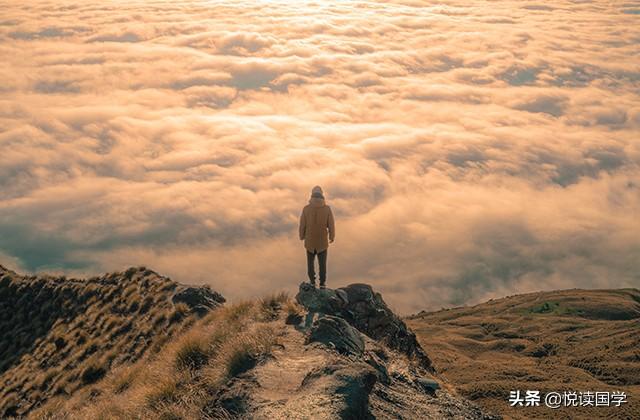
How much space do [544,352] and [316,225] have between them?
71.7 feet

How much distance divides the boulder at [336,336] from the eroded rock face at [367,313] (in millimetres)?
2387

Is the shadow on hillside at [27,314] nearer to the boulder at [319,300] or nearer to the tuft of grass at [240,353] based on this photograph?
the boulder at [319,300]

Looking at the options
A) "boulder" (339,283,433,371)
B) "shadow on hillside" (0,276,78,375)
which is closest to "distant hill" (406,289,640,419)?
"boulder" (339,283,433,371)

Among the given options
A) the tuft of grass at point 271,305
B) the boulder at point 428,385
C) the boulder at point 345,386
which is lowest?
the boulder at point 428,385

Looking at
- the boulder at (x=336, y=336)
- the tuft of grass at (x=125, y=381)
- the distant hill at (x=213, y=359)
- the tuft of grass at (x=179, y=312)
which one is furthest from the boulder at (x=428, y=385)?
the tuft of grass at (x=179, y=312)

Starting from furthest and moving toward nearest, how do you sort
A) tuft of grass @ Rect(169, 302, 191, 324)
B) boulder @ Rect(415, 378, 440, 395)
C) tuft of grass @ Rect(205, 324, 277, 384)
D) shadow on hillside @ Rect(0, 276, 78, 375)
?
shadow on hillside @ Rect(0, 276, 78, 375), tuft of grass @ Rect(169, 302, 191, 324), boulder @ Rect(415, 378, 440, 395), tuft of grass @ Rect(205, 324, 277, 384)

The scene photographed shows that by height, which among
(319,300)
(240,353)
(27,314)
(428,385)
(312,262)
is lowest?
(27,314)

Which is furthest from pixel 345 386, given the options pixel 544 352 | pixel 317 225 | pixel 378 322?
pixel 544 352

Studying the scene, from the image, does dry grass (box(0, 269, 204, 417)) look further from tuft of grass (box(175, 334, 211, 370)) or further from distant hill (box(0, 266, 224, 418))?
tuft of grass (box(175, 334, 211, 370))

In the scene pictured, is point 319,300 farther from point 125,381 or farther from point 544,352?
point 544,352

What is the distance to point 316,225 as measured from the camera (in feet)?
53.0

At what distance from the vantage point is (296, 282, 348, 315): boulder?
15.5 meters

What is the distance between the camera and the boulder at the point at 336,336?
41.3 ft

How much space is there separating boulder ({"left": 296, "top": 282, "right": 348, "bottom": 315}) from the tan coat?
40.2 inches
